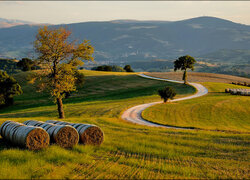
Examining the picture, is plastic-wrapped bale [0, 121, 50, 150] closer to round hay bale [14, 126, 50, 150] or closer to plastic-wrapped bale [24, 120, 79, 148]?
round hay bale [14, 126, 50, 150]

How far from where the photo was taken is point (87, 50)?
41.1m

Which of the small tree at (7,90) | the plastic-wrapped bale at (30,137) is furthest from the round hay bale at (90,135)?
the small tree at (7,90)

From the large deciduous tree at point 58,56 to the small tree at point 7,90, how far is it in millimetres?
45401

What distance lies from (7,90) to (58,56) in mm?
51150

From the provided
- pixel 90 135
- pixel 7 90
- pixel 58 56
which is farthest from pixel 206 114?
pixel 7 90

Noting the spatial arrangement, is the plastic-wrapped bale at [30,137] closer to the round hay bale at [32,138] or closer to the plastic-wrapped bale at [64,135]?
the round hay bale at [32,138]

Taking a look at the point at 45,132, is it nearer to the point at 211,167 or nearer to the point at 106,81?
the point at 211,167

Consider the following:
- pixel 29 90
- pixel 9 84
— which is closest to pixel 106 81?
pixel 29 90

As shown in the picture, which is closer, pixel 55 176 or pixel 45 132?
pixel 55 176

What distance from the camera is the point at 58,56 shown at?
133ft

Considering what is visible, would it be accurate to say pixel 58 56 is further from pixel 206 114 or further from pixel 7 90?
pixel 7 90

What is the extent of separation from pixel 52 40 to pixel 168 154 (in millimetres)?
29523

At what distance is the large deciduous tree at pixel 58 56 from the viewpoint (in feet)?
131

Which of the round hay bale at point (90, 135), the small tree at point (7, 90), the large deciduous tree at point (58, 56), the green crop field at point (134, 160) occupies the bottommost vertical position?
A: the small tree at point (7, 90)
